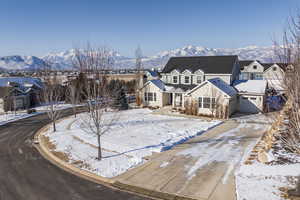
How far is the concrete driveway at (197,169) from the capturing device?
344 inches

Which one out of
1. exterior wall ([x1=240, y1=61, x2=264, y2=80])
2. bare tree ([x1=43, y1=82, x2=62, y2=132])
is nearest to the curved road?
bare tree ([x1=43, y1=82, x2=62, y2=132])

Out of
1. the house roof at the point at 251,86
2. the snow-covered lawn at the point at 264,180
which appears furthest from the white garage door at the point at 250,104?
the snow-covered lawn at the point at 264,180

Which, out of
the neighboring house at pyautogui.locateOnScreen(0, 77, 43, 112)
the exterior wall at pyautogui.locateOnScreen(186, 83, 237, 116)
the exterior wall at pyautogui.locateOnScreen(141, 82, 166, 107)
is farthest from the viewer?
the neighboring house at pyautogui.locateOnScreen(0, 77, 43, 112)

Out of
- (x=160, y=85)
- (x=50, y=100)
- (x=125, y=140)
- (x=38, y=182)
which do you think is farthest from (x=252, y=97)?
(x=38, y=182)

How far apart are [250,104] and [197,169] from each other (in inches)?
715

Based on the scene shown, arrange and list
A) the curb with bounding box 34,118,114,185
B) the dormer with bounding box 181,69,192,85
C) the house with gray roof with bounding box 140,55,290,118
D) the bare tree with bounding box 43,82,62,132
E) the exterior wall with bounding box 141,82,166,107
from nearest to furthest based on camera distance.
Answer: the curb with bounding box 34,118,114,185 → the bare tree with bounding box 43,82,62,132 → the house with gray roof with bounding box 140,55,290,118 → the exterior wall with bounding box 141,82,166,107 → the dormer with bounding box 181,69,192,85

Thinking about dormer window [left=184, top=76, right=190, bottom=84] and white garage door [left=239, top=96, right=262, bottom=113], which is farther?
dormer window [left=184, top=76, right=190, bottom=84]

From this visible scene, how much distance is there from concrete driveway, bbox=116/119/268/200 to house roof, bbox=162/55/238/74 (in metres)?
15.2

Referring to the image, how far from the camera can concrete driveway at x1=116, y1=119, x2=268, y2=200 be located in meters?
8.74

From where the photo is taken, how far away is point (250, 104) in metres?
25.4

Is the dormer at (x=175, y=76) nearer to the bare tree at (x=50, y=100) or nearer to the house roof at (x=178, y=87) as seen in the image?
the house roof at (x=178, y=87)

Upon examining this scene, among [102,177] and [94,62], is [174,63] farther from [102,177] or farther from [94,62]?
[102,177]

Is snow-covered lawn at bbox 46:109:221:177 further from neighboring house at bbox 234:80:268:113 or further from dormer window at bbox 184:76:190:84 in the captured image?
dormer window at bbox 184:76:190:84

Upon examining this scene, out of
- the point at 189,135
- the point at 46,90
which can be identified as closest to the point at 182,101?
the point at 189,135
